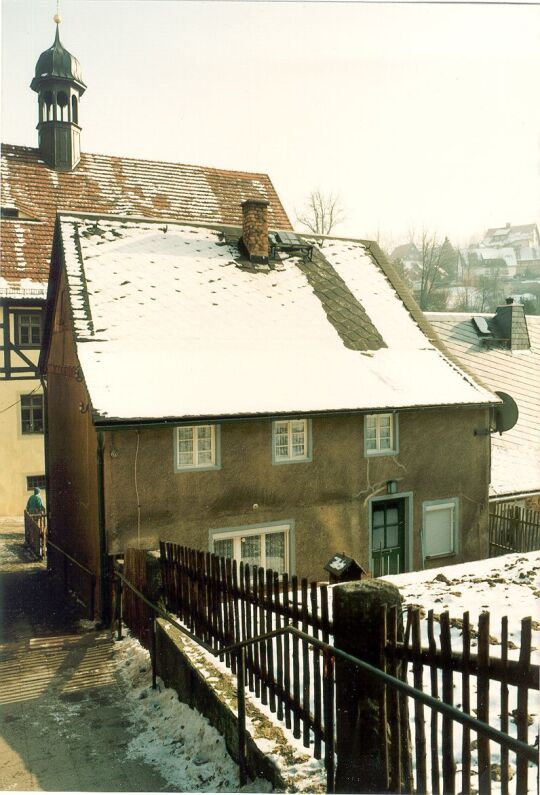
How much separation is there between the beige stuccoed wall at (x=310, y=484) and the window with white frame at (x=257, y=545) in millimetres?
212

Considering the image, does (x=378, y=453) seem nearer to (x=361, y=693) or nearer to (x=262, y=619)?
(x=262, y=619)

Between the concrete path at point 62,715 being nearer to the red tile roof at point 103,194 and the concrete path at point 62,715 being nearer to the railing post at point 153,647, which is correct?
the railing post at point 153,647

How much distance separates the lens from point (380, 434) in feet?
46.8

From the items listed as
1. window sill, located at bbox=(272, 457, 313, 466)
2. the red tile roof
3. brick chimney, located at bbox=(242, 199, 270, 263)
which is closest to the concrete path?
window sill, located at bbox=(272, 457, 313, 466)

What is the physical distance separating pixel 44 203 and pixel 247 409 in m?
16.0

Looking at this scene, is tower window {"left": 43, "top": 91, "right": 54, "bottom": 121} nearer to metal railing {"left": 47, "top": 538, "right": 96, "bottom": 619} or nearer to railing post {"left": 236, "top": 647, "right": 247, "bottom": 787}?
metal railing {"left": 47, "top": 538, "right": 96, "bottom": 619}

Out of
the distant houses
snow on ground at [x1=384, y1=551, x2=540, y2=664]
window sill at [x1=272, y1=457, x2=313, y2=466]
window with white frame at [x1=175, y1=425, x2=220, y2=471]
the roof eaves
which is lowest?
snow on ground at [x1=384, y1=551, x2=540, y2=664]

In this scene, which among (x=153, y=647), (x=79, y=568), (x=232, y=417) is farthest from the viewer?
(x=79, y=568)

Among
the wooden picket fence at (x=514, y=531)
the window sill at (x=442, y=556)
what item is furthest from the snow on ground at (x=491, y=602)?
the wooden picket fence at (x=514, y=531)

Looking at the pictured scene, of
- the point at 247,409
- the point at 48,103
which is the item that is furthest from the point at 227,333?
the point at 48,103

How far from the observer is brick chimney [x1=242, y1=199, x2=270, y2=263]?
55.0 feet

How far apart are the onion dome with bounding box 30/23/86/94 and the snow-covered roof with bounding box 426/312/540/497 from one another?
16836 mm

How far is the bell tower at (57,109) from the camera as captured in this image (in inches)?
971

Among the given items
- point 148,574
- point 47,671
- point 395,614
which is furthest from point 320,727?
point 47,671
